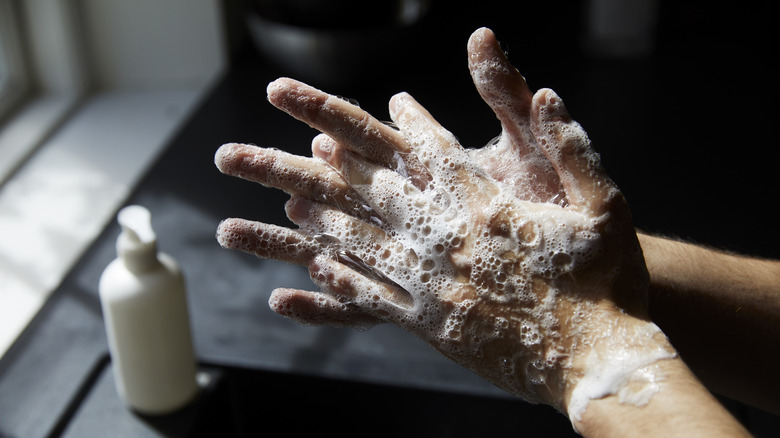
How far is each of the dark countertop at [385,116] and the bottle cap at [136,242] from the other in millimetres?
216

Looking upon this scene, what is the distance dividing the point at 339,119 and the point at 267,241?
13 centimetres

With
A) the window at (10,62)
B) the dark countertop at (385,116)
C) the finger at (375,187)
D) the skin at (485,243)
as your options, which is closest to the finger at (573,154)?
the skin at (485,243)

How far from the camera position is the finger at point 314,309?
2.20ft

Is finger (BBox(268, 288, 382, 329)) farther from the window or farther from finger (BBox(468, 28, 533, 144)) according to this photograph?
the window

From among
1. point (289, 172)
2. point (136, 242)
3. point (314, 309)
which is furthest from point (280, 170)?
point (136, 242)

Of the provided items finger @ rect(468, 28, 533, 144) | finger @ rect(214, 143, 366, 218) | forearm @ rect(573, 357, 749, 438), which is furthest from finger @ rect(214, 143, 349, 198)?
forearm @ rect(573, 357, 749, 438)

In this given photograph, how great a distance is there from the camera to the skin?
2.01 ft

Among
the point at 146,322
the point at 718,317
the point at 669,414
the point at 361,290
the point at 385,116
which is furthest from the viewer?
the point at 385,116

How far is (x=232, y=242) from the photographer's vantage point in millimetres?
676

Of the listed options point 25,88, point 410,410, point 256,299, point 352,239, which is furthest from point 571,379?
point 25,88

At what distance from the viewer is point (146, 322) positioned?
2.86 feet

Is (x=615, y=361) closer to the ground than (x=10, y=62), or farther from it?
farther from it

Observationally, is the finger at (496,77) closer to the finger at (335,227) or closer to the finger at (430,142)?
the finger at (430,142)

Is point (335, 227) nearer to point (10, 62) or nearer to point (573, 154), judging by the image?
point (573, 154)
